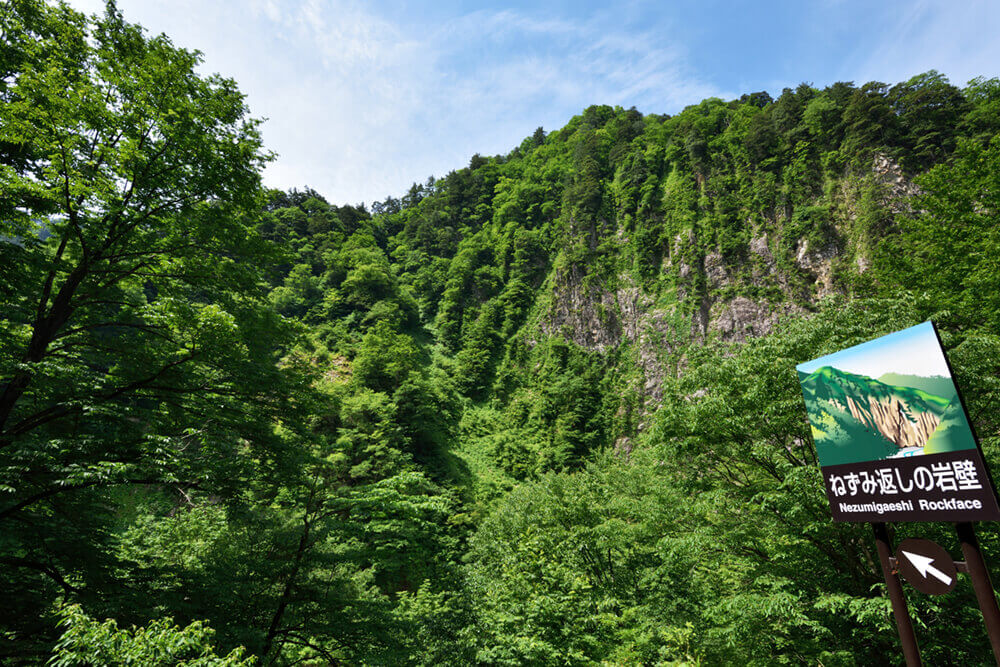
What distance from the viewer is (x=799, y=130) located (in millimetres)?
37719

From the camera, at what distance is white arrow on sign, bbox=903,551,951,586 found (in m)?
3.41

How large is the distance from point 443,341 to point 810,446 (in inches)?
1858

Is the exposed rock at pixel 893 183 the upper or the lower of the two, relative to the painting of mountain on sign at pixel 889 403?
upper

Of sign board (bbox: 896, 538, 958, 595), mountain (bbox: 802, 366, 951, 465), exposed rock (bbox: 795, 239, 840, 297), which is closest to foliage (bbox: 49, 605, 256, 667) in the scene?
sign board (bbox: 896, 538, 958, 595)

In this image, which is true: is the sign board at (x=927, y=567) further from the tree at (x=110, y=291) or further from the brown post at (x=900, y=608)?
the tree at (x=110, y=291)

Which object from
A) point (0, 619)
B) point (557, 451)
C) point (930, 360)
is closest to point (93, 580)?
point (0, 619)

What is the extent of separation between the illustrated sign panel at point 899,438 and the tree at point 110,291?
870cm

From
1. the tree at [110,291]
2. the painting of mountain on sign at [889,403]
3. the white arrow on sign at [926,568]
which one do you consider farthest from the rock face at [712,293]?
the tree at [110,291]

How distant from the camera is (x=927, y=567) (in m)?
3.54

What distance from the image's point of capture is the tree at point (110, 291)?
6105mm

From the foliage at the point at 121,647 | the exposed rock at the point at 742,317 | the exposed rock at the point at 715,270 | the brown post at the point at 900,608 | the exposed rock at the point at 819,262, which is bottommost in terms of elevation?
the foliage at the point at 121,647

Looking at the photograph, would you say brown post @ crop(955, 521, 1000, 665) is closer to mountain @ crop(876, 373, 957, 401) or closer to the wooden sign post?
the wooden sign post

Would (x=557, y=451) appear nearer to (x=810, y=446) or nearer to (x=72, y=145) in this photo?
(x=810, y=446)

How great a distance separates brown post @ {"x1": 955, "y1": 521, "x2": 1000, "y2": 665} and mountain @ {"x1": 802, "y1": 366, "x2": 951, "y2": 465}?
2.50 ft
